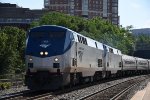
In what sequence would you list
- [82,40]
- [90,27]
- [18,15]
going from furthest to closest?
[18,15]
[90,27]
[82,40]

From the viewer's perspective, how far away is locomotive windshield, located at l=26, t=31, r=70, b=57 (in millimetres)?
27078

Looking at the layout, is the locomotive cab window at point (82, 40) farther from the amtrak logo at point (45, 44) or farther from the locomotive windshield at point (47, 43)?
the amtrak logo at point (45, 44)

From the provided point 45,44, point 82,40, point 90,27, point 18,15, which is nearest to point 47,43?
point 45,44

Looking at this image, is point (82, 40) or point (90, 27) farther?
point (90, 27)

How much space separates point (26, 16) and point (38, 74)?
438ft

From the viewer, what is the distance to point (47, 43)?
27609mm

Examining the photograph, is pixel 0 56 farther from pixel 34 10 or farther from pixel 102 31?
pixel 34 10

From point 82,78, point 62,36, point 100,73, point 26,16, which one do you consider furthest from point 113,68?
point 26,16

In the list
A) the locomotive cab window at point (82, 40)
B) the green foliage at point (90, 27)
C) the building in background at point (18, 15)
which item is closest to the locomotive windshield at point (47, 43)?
the locomotive cab window at point (82, 40)

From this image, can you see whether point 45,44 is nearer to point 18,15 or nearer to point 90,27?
point 90,27

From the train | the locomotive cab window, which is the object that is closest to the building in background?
the locomotive cab window

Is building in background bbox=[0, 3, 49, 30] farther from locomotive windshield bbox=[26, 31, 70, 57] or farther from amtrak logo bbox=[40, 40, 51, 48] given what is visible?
amtrak logo bbox=[40, 40, 51, 48]

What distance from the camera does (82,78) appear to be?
111 ft

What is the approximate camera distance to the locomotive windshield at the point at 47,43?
27.1m
